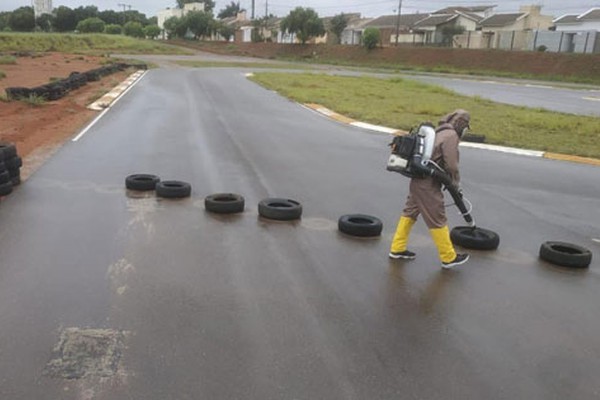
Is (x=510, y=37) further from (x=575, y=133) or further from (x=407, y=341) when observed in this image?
(x=407, y=341)

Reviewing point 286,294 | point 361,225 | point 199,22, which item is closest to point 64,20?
point 199,22

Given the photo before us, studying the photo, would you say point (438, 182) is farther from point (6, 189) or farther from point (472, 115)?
point (472, 115)

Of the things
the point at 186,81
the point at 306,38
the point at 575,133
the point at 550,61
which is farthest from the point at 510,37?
the point at 575,133

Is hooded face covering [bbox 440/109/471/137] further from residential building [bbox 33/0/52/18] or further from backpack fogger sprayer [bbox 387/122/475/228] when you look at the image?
residential building [bbox 33/0/52/18]

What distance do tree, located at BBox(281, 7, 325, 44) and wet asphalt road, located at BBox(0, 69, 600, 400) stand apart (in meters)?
76.0

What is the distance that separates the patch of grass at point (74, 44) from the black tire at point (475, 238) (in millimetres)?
69105

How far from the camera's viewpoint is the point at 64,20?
122 meters

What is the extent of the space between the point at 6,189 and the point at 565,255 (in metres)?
7.47

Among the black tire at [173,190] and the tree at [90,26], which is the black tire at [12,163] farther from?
the tree at [90,26]

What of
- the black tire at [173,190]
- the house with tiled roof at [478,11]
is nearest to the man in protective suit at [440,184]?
the black tire at [173,190]

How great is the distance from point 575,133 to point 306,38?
230ft

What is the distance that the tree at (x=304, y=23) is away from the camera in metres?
82.8

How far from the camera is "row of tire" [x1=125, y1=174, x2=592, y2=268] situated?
655cm

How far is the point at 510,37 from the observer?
7038 centimetres
